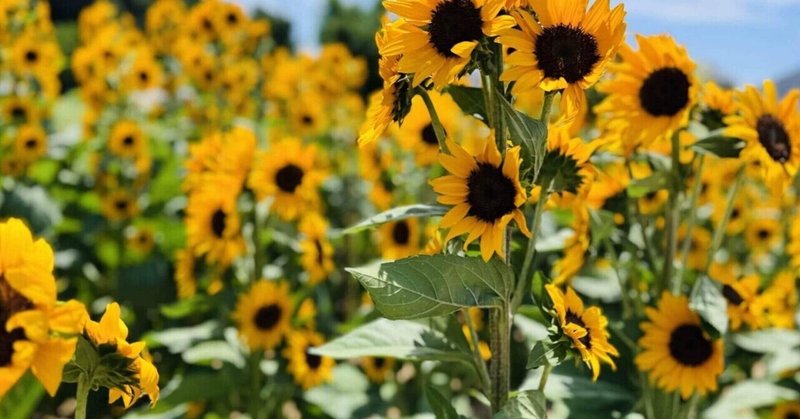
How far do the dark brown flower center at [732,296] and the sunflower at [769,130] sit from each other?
0.30m

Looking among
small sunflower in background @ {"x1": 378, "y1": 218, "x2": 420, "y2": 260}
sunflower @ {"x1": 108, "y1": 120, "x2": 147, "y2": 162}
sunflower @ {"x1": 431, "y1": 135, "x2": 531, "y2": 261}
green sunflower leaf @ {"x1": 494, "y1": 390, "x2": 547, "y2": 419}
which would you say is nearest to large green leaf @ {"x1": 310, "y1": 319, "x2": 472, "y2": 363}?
green sunflower leaf @ {"x1": 494, "y1": 390, "x2": 547, "y2": 419}

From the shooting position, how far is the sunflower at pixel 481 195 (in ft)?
3.89

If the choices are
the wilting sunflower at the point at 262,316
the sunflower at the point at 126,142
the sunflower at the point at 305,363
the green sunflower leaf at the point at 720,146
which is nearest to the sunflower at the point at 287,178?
the wilting sunflower at the point at 262,316

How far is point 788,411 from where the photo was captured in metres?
→ 2.70

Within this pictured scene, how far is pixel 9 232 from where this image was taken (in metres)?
0.86

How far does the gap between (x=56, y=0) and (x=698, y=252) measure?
16836mm

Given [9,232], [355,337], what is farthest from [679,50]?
[9,232]

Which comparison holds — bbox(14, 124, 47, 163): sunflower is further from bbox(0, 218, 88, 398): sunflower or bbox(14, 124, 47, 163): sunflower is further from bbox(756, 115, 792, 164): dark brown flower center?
bbox(0, 218, 88, 398): sunflower

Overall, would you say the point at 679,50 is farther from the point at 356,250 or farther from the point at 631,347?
the point at 356,250

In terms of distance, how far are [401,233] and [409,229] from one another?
41mm

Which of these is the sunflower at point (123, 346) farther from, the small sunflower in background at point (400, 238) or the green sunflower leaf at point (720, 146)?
the small sunflower in background at point (400, 238)

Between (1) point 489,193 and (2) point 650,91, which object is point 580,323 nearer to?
(1) point 489,193

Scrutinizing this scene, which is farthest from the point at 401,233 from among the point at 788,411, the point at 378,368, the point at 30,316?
the point at 30,316

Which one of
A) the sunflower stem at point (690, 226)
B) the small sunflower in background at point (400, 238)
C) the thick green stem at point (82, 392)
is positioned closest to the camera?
the thick green stem at point (82, 392)
